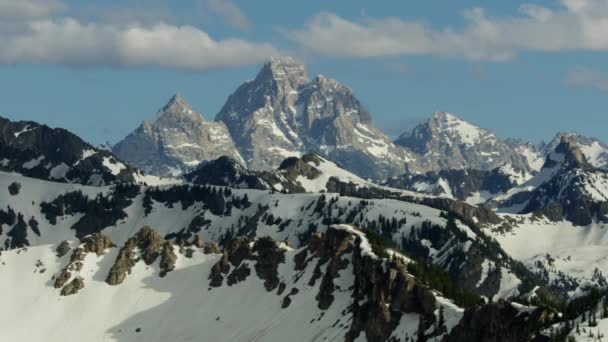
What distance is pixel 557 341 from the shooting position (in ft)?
608

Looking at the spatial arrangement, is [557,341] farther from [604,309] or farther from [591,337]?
[604,309]

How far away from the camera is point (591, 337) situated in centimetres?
18300

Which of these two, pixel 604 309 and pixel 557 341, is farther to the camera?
pixel 604 309

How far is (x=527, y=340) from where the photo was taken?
198000 mm

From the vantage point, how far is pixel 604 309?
654 feet

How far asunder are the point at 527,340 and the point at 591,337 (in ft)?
55.9

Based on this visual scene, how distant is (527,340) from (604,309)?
600 inches

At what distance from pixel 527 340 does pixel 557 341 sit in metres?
13.1

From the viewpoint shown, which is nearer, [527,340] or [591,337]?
[591,337]

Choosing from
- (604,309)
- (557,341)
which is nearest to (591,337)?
(557,341)

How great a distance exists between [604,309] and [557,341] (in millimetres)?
18620

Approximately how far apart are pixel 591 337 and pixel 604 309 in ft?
58.2

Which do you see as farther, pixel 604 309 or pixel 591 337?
pixel 604 309

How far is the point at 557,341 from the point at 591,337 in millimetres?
5696
